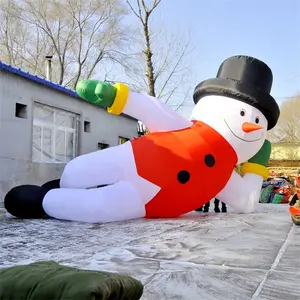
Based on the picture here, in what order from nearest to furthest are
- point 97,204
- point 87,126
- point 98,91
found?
point 97,204, point 98,91, point 87,126

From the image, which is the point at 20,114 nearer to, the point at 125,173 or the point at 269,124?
the point at 125,173

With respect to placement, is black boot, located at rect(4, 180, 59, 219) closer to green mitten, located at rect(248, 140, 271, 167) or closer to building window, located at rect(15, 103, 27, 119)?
building window, located at rect(15, 103, 27, 119)

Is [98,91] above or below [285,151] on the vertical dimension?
below

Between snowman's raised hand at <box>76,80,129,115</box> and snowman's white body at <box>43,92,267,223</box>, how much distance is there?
17 centimetres

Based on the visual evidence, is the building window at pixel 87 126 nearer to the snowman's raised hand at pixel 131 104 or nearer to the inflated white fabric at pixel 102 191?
the snowman's raised hand at pixel 131 104

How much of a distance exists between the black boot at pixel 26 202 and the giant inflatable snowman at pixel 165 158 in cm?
2

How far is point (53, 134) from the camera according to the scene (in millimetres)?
12148

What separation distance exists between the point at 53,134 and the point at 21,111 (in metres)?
1.60

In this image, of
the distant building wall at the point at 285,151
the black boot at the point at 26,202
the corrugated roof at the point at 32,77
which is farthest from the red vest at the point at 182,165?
the distant building wall at the point at 285,151

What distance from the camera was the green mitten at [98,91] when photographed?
6.95 metres

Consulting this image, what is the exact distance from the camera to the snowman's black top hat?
7422 millimetres

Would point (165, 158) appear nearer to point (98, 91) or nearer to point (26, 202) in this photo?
point (98, 91)

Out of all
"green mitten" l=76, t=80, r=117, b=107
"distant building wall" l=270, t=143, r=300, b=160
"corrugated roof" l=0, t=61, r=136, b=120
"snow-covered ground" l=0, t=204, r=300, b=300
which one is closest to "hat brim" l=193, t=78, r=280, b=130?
"green mitten" l=76, t=80, r=117, b=107

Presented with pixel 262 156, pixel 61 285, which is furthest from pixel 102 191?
pixel 61 285
